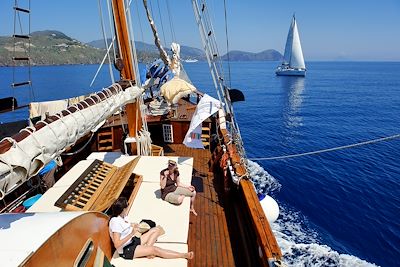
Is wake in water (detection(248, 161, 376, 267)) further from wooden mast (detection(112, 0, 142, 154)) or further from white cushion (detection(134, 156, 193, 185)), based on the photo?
wooden mast (detection(112, 0, 142, 154))

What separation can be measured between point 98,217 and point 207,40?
6103 millimetres

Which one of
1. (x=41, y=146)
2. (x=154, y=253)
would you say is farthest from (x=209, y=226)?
(x=41, y=146)

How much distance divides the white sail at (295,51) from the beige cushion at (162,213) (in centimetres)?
8558

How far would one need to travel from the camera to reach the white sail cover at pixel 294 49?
276 feet

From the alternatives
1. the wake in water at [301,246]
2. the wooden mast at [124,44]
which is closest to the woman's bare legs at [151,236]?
the wooden mast at [124,44]

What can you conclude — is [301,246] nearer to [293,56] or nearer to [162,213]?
[162,213]

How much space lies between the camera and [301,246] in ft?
28.4

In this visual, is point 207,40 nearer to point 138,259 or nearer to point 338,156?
point 138,259

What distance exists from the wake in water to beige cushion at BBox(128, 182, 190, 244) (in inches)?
171

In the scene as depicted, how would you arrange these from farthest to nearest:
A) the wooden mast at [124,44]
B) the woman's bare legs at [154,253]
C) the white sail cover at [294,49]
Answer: the white sail cover at [294,49] → the wooden mast at [124,44] → the woman's bare legs at [154,253]

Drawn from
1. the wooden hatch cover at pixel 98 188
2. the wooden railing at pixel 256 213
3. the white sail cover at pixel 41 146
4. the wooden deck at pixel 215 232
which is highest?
the white sail cover at pixel 41 146

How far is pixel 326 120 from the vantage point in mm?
28609

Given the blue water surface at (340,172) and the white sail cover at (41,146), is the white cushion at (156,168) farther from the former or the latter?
the blue water surface at (340,172)

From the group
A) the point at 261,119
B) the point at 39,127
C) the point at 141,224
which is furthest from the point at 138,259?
the point at 261,119
